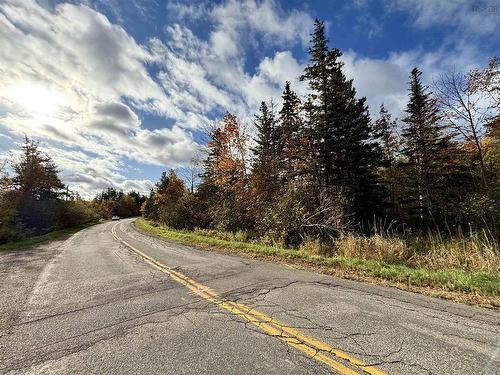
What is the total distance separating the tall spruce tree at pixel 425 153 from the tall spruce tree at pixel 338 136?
5.67 m

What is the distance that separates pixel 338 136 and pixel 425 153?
964cm

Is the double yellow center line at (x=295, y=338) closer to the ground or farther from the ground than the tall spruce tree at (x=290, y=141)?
closer to the ground

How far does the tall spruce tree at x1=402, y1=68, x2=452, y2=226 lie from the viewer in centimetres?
2461

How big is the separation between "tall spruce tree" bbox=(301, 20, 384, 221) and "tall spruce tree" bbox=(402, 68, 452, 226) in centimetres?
567

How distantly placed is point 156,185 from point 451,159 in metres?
44.9

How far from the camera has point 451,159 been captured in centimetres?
2547

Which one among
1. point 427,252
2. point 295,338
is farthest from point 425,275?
point 295,338

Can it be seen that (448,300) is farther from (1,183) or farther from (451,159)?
(1,183)

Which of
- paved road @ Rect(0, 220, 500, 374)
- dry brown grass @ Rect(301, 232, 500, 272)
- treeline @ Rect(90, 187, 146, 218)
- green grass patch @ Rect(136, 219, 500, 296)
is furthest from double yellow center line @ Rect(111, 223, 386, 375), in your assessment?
treeline @ Rect(90, 187, 146, 218)

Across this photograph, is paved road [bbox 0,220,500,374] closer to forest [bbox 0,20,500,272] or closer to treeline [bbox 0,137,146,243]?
forest [bbox 0,20,500,272]

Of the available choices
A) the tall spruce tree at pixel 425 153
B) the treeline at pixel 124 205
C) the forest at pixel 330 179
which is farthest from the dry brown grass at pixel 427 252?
the treeline at pixel 124 205

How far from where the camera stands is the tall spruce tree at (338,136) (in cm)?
2080

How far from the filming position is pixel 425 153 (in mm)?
25156

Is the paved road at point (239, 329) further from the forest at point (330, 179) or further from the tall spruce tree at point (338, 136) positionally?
the tall spruce tree at point (338, 136)
